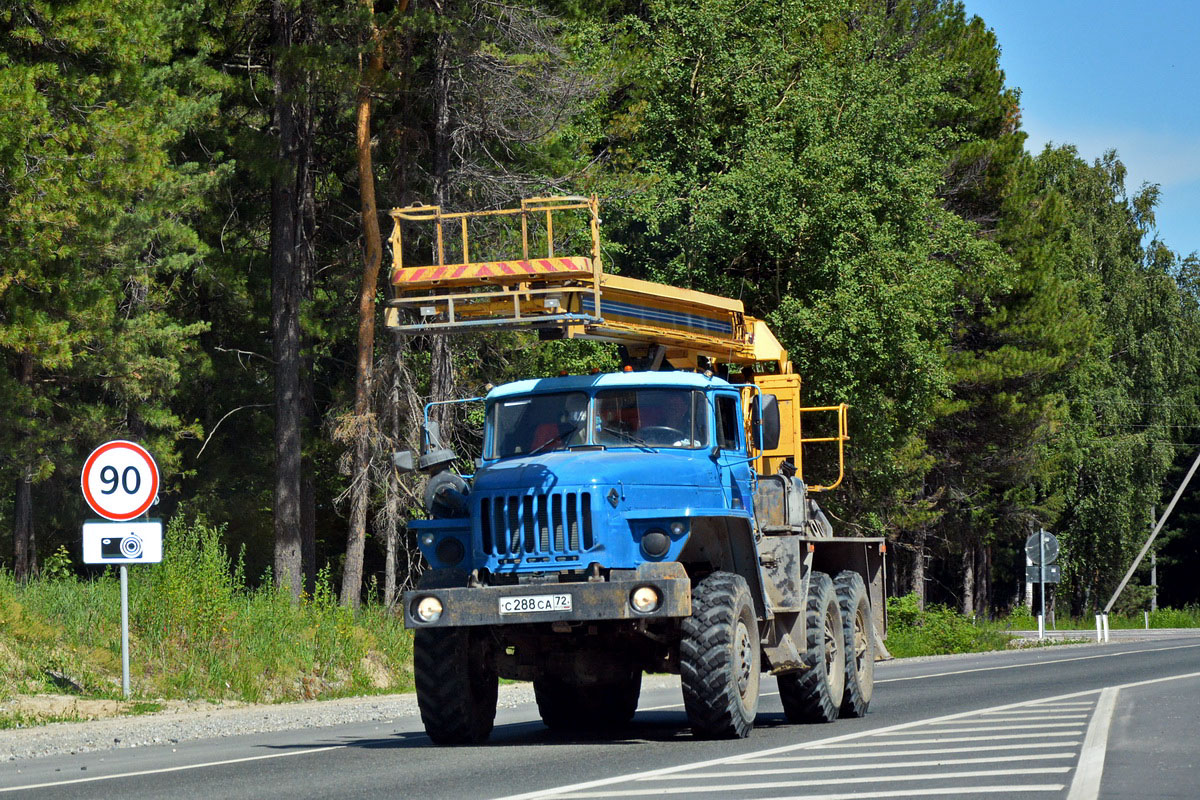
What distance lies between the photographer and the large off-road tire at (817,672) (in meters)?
15.1

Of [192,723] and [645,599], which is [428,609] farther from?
[192,723]

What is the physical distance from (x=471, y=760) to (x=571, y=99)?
22.5 m

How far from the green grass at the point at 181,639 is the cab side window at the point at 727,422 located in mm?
8085

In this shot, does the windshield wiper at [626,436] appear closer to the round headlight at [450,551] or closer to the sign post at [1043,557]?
the round headlight at [450,551]

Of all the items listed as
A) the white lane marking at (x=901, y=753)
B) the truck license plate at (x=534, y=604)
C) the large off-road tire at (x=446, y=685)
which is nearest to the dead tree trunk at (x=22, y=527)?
the large off-road tire at (x=446, y=685)

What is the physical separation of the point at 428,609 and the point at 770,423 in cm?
359

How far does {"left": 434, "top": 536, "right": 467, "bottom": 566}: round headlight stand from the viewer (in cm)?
1332

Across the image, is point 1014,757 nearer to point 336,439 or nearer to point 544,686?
point 544,686

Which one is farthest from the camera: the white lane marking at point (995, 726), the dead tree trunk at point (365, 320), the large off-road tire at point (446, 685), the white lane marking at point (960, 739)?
the dead tree trunk at point (365, 320)

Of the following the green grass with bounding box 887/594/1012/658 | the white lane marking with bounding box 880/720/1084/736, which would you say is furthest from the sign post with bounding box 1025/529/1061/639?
the white lane marking with bounding box 880/720/1084/736

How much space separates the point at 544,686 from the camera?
15391 mm

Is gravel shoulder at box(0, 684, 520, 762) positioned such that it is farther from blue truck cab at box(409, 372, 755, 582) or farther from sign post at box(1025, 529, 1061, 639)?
sign post at box(1025, 529, 1061, 639)

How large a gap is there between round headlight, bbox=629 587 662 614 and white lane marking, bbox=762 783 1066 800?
3426mm

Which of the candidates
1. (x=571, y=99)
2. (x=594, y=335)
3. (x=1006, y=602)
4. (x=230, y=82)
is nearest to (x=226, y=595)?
(x=594, y=335)
